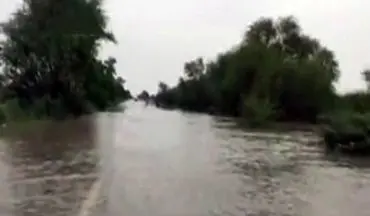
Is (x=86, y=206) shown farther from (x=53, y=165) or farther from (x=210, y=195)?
(x=53, y=165)

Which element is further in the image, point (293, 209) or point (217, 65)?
point (217, 65)

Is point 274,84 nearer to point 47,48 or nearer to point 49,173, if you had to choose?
point 47,48

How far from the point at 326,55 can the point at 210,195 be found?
69.4 meters

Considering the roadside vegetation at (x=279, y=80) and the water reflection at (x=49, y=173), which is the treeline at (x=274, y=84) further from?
the water reflection at (x=49, y=173)

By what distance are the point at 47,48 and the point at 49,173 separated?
123 ft

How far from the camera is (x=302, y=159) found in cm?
2209

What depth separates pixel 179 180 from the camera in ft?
51.4

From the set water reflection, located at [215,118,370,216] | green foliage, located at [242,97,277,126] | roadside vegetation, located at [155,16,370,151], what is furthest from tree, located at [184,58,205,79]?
water reflection, located at [215,118,370,216]

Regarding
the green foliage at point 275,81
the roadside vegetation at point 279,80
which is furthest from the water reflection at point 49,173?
the green foliage at point 275,81

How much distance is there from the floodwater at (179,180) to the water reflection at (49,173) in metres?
0.02

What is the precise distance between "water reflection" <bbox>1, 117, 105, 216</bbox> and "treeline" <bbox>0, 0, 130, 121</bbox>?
26675 millimetres

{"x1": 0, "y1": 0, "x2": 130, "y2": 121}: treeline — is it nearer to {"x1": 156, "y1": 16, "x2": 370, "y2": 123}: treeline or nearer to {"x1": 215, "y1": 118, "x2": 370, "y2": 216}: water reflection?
{"x1": 156, "y1": 16, "x2": 370, "y2": 123}: treeline

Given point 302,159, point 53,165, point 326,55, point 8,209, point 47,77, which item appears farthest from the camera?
point 326,55

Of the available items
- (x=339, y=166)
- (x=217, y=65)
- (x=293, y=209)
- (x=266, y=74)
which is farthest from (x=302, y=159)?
(x=217, y=65)
